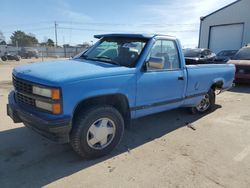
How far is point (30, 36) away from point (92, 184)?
96.6 metres

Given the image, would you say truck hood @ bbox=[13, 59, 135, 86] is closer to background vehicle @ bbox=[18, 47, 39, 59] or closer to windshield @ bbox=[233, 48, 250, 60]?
windshield @ bbox=[233, 48, 250, 60]

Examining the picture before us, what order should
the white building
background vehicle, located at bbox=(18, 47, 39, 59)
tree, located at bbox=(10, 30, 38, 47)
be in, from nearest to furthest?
the white building, background vehicle, located at bbox=(18, 47, 39, 59), tree, located at bbox=(10, 30, 38, 47)

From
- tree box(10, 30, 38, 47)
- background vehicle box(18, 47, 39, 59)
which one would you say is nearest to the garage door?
background vehicle box(18, 47, 39, 59)

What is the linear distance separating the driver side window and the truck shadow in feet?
4.53

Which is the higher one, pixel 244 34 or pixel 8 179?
pixel 244 34

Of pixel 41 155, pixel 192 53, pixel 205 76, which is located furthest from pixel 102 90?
pixel 192 53

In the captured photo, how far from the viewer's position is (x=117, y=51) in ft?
14.5

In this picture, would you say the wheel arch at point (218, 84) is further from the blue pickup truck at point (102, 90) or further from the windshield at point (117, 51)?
the windshield at point (117, 51)

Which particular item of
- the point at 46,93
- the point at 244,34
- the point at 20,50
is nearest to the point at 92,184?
the point at 46,93

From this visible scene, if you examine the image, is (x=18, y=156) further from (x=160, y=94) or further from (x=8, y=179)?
(x=160, y=94)

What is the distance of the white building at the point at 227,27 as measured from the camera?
2180 centimetres

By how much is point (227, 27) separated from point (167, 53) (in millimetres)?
21405

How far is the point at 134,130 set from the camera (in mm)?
5008

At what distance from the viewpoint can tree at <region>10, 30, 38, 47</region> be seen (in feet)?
281
